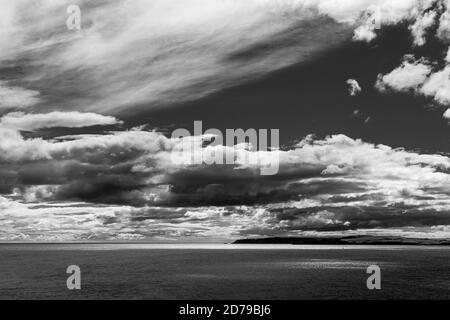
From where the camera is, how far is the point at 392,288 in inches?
4257
